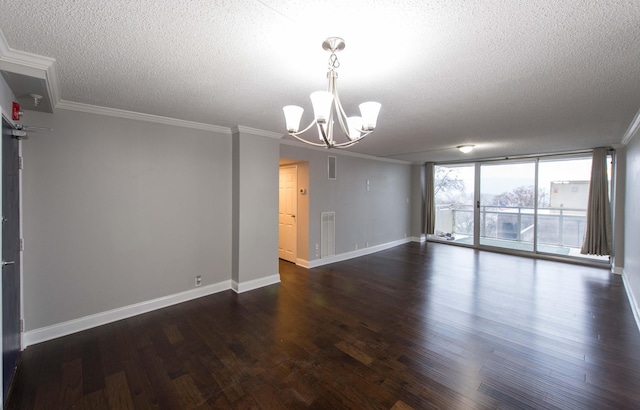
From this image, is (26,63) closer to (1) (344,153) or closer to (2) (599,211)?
(1) (344,153)

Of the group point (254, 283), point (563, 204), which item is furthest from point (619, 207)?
point (254, 283)

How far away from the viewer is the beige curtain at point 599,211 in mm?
5215

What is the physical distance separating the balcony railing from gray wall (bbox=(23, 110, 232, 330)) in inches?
256

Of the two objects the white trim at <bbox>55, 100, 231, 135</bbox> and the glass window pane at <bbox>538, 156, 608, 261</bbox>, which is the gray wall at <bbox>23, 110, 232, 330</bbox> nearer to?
the white trim at <bbox>55, 100, 231, 135</bbox>

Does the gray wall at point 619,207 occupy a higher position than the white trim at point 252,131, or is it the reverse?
the white trim at point 252,131

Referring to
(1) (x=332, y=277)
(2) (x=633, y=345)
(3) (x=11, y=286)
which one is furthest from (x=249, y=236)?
(2) (x=633, y=345)

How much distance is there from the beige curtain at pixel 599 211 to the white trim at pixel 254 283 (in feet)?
20.3

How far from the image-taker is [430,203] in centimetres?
798

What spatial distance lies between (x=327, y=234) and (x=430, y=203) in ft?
13.0

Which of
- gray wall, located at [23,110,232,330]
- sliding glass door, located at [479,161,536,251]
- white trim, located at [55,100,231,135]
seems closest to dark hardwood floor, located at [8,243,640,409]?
gray wall, located at [23,110,232,330]

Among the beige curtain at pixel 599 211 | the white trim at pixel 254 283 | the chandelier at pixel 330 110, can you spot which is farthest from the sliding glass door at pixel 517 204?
the chandelier at pixel 330 110

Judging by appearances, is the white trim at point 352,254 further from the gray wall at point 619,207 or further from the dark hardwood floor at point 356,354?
the gray wall at point 619,207

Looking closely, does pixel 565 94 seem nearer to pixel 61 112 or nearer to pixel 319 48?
pixel 319 48

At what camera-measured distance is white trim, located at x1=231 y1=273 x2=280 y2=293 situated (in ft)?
13.0
